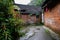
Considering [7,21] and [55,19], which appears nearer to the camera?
[7,21]

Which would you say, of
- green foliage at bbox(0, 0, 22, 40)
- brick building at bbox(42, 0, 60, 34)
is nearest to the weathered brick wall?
brick building at bbox(42, 0, 60, 34)

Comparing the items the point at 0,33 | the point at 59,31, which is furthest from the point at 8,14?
the point at 59,31

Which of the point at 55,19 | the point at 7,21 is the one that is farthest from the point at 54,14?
the point at 7,21

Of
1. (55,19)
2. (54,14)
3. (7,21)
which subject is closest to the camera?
(7,21)

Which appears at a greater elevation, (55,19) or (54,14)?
(54,14)

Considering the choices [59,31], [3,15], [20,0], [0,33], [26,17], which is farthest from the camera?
[20,0]

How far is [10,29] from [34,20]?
21.6m

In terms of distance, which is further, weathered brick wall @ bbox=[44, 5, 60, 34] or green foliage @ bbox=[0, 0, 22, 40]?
weathered brick wall @ bbox=[44, 5, 60, 34]

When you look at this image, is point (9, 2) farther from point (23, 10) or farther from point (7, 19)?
point (23, 10)

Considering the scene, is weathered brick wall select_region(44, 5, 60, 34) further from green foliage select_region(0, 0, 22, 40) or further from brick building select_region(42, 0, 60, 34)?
green foliage select_region(0, 0, 22, 40)

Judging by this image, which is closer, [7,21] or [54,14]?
[7,21]

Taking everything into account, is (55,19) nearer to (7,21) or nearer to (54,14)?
(54,14)

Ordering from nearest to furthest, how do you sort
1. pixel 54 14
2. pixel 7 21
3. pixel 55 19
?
pixel 7 21 → pixel 55 19 → pixel 54 14

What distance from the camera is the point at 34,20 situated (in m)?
26.3
